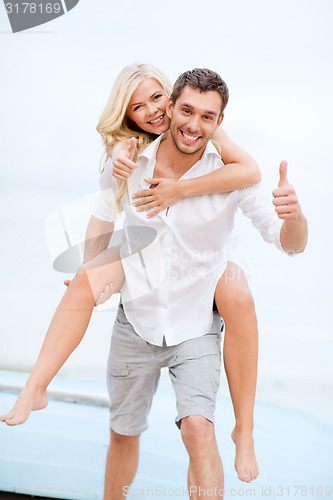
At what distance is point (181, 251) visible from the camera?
7.18ft

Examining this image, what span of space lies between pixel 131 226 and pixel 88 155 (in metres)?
1.14

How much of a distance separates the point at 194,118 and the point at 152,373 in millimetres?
916

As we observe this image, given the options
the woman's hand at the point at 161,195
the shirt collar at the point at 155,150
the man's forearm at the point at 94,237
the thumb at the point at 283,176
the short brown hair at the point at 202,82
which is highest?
the short brown hair at the point at 202,82

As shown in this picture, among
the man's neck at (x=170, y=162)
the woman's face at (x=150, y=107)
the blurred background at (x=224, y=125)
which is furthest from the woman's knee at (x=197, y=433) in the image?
the blurred background at (x=224, y=125)

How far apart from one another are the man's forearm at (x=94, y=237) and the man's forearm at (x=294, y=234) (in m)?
0.69

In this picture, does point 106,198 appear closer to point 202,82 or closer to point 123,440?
point 202,82

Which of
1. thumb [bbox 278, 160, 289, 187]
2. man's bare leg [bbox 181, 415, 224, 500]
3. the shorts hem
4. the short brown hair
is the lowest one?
the shorts hem

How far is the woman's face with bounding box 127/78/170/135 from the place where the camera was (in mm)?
2271

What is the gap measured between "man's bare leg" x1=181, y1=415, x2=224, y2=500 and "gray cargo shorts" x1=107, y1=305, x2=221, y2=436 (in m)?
0.04

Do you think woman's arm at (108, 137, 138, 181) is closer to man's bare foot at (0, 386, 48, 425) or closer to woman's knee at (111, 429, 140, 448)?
man's bare foot at (0, 386, 48, 425)

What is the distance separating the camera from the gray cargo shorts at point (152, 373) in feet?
6.69

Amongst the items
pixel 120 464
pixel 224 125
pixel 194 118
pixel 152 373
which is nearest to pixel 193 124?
pixel 194 118

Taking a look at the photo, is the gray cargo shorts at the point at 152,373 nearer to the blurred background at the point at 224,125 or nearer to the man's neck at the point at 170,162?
the man's neck at the point at 170,162

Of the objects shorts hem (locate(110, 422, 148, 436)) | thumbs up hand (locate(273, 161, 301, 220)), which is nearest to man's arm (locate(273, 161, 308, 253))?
thumbs up hand (locate(273, 161, 301, 220))
